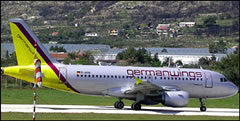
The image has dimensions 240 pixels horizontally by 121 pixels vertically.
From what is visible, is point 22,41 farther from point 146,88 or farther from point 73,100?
point 73,100

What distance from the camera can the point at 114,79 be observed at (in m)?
42.1

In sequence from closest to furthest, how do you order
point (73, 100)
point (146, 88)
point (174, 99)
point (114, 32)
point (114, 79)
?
point (174, 99) → point (146, 88) → point (114, 79) → point (73, 100) → point (114, 32)

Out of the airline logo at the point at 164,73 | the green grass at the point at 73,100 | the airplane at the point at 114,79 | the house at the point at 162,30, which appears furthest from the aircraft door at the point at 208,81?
the house at the point at 162,30

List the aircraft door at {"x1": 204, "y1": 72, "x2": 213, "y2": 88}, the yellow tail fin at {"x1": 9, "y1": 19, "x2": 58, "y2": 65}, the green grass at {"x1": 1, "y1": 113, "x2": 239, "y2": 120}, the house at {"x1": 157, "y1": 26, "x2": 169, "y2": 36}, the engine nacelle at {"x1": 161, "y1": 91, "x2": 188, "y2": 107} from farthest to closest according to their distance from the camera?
the house at {"x1": 157, "y1": 26, "x2": 169, "y2": 36} → the aircraft door at {"x1": 204, "y1": 72, "x2": 213, "y2": 88} → the engine nacelle at {"x1": 161, "y1": 91, "x2": 188, "y2": 107} → the yellow tail fin at {"x1": 9, "y1": 19, "x2": 58, "y2": 65} → the green grass at {"x1": 1, "y1": 113, "x2": 239, "y2": 120}

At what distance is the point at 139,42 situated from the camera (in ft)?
552

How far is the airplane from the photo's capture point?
40.4m

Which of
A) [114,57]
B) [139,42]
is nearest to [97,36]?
[139,42]

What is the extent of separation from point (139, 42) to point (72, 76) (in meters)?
128

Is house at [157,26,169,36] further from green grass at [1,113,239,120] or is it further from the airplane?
green grass at [1,113,239,120]

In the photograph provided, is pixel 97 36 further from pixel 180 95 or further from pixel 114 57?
pixel 180 95

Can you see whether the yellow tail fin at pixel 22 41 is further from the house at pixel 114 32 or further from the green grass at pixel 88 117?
the house at pixel 114 32

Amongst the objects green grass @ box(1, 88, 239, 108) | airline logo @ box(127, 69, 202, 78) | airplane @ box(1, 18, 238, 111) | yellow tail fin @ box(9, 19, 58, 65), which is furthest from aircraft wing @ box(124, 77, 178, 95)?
green grass @ box(1, 88, 239, 108)

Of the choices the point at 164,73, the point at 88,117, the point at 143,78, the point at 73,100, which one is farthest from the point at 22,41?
the point at 73,100

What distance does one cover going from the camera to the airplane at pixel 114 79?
4038cm
